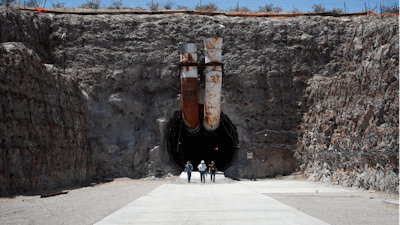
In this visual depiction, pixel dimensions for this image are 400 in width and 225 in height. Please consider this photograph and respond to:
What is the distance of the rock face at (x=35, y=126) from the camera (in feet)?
40.1

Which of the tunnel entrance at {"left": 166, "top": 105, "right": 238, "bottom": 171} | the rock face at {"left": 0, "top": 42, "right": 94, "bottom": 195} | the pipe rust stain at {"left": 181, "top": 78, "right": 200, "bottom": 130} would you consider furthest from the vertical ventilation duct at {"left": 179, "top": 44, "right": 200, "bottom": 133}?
the rock face at {"left": 0, "top": 42, "right": 94, "bottom": 195}

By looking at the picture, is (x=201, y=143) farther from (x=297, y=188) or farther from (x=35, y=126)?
(x=35, y=126)

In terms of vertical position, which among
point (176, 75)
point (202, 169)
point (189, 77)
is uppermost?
point (176, 75)

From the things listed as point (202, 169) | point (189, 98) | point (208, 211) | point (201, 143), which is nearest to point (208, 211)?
point (208, 211)

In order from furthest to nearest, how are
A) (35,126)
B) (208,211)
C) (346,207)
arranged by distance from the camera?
1. (35,126)
2. (346,207)
3. (208,211)

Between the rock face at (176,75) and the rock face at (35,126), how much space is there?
104 inches

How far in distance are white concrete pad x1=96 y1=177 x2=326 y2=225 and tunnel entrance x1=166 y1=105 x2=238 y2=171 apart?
31.0ft

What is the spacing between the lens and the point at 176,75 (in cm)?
2020

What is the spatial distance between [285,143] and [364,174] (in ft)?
22.1

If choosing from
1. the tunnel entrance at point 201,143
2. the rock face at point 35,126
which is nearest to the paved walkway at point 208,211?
the rock face at point 35,126

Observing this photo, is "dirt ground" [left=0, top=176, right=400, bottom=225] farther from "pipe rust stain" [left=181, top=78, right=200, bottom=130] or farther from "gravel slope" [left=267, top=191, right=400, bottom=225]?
"pipe rust stain" [left=181, top=78, right=200, bottom=130]

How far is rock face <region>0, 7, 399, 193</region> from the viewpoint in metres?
19.6

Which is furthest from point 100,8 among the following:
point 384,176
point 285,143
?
point 384,176

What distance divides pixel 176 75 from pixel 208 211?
1258 centimetres
